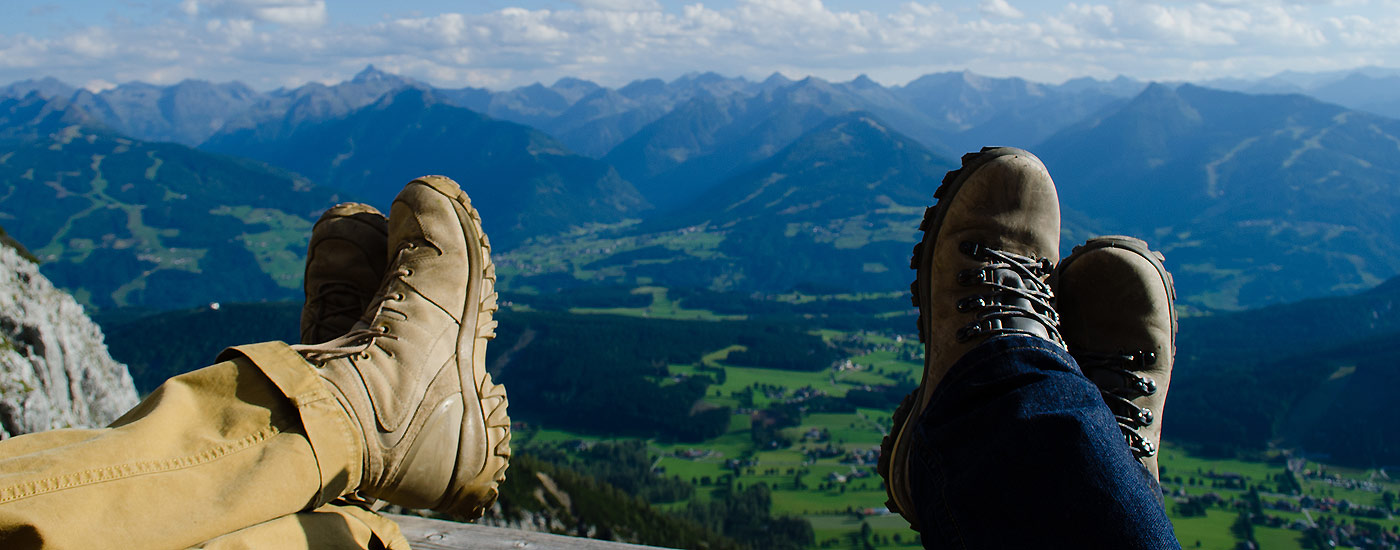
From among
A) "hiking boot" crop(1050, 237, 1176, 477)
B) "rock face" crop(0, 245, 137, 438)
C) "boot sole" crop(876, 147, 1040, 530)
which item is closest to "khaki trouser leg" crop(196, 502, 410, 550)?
"boot sole" crop(876, 147, 1040, 530)

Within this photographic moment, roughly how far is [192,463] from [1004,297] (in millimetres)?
3106

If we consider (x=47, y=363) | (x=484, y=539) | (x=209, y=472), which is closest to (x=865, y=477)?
(x=47, y=363)

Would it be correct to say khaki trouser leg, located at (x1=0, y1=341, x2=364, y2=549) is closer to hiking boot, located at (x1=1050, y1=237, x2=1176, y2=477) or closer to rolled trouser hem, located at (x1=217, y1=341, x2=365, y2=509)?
rolled trouser hem, located at (x1=217, y1=341, x2=365, y2=509)

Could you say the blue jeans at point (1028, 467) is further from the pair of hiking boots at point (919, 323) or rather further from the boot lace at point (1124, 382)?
the boot lace at point (1124, 382)

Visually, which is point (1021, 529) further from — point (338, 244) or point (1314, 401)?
point (1314, 401)

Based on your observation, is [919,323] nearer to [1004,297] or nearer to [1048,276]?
[1004,297]

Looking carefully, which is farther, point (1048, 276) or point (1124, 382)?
point (1048, 276)

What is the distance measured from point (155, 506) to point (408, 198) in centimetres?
272

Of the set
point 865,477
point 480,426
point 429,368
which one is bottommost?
point 865,477

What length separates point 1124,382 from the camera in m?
3.89

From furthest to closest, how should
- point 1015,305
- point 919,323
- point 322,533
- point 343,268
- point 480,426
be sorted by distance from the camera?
1. point 343,268
2. point 919,323
3. point 480,426
4. point 1015,305
5. point 322,533

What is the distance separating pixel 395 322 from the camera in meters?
3.84

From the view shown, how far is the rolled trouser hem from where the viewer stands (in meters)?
2.73

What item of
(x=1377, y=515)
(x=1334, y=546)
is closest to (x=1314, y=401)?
(x=1377, y=515)
